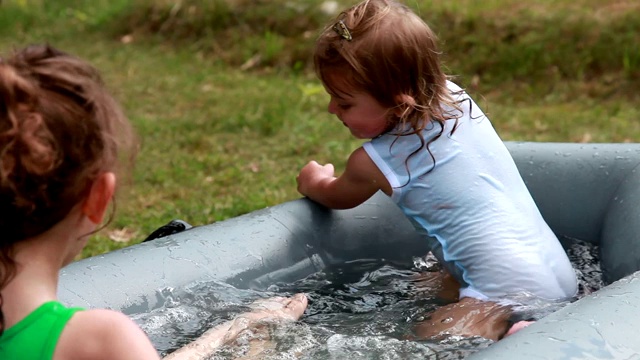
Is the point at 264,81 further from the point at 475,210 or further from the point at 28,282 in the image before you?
the point at 28,282

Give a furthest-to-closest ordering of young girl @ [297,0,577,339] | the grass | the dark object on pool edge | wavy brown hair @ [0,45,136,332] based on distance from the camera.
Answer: the grass → the dark object on pool edge → young girl @ [297,0,577,339] → wavy brown hair @ [0,45,136,332]

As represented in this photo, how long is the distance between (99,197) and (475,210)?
3.99 ft

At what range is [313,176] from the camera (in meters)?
2.90

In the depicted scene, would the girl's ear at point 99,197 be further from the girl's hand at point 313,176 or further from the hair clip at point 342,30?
the girl's hand at point 313,176

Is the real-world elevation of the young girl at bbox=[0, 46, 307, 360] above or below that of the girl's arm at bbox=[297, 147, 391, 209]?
above

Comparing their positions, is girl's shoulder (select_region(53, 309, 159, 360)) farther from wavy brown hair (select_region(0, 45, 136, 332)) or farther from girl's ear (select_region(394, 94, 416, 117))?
girl's ear (select_region(394, 94, 416, 117))

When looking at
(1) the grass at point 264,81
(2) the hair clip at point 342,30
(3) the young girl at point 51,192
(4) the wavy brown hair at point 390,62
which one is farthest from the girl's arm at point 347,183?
(3) the young girl at point 51,192

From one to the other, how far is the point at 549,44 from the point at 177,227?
3.58 meters

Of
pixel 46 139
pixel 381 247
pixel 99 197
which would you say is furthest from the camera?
pixel 381 247

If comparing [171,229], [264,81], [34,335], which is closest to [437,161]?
[171,229]

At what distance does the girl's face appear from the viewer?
2473 millimetres

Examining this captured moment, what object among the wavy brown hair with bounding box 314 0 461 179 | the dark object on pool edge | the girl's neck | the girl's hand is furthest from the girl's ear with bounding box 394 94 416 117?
the girl's neck

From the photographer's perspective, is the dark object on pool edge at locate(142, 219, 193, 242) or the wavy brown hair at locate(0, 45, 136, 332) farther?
the dark object on pool edge at locate(142, 219, 193, 242)

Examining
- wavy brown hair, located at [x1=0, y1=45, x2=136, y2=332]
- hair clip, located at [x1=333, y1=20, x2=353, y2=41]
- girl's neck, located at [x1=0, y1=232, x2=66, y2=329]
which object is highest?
hair clip, located at [x1=333, y1=20, x2=353, y2=41]
